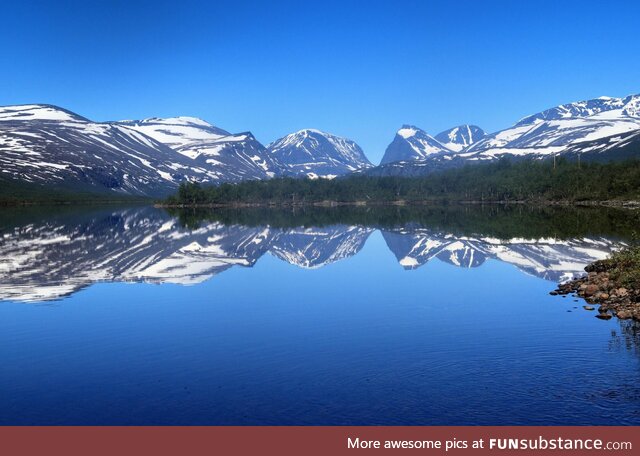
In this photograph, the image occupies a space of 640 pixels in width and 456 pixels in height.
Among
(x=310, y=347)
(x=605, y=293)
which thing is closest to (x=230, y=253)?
(x=605, y=293)

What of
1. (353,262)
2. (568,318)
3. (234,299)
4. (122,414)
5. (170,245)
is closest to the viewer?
(122,414)

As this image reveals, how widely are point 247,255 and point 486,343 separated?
4803 cm

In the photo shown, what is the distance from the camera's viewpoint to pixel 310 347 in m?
29.0

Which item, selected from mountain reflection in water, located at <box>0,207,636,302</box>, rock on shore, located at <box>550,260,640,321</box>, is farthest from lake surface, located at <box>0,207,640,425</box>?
rock on shore, located at <box>550,260,640,321</box>

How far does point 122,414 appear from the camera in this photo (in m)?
20.5

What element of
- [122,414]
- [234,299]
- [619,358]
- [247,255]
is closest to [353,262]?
[247,255]

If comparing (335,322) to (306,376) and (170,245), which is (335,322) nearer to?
(306,376)

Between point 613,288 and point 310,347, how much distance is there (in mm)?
20625

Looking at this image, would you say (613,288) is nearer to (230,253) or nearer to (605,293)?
(605,293)

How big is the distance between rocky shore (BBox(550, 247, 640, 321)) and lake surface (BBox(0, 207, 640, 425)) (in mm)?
1197

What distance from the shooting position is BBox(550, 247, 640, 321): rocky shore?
34094 mm

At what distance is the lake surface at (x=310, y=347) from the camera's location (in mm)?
20719

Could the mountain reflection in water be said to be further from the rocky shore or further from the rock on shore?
the rocky shore

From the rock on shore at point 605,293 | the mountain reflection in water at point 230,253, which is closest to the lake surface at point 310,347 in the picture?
the mountain reflection in water at point 230,253
